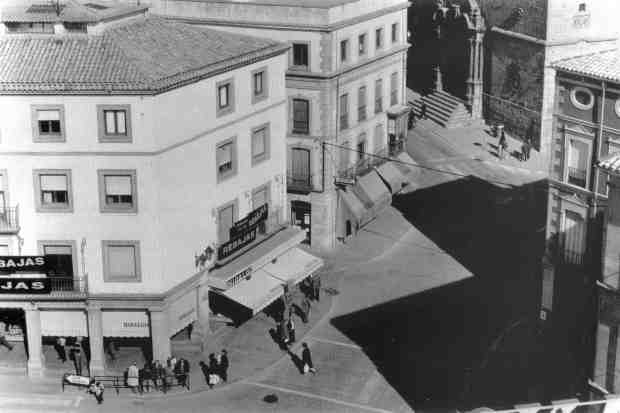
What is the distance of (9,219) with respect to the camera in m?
44.7

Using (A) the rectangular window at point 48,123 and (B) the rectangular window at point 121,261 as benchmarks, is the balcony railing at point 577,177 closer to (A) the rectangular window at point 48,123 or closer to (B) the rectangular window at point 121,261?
(B) the rectangular window at point 121,261

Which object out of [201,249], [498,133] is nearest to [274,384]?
[201,249]

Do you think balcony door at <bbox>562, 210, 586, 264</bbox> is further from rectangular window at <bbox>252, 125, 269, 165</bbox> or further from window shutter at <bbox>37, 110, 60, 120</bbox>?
window shutter at <bbox>37, 110, 60, 120</bbox>

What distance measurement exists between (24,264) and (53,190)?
371cm

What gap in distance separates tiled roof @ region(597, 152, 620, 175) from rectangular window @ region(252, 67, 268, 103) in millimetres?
19878

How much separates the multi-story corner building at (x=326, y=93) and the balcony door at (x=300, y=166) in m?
0.07

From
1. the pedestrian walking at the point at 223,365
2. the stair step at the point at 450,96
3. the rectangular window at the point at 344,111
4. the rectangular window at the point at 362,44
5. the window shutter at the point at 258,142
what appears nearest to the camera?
the pedestrian walking at the point at 223,365

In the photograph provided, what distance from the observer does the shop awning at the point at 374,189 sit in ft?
217

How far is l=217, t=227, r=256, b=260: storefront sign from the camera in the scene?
4916cm

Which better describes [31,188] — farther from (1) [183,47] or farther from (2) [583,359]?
(2) [583,359]

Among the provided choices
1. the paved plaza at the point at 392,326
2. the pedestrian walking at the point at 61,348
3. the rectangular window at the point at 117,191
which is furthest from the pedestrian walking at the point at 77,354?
the rectangular window at the point at 117,191

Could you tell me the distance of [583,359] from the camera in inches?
1796

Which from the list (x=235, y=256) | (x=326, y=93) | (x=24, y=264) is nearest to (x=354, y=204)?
(x=326, y=93)

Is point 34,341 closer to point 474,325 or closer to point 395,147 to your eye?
point 474,325
